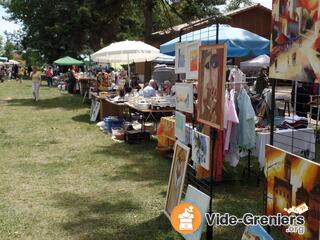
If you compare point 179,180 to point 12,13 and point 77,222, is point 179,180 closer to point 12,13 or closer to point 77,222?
point 77,222

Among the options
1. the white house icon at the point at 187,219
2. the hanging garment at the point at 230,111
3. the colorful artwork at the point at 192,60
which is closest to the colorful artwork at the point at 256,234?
the white house icon at the point at 187,219

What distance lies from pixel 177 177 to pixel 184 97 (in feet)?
3.04

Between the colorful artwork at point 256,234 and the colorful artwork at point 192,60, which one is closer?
the colorful artwork at point 256,234

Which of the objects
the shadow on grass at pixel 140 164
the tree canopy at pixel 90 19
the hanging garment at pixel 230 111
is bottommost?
the shadow on grass at pixel 140 164

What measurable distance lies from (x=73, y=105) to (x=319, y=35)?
52.8 feet

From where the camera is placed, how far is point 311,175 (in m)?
3.21

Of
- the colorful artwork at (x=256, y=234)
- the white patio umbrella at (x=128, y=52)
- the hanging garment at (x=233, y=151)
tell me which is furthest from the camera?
the white patio umbrella at (x=128, y=52)

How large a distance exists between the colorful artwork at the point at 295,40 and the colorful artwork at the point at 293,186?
630mm

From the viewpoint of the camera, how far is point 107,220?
17.0ft

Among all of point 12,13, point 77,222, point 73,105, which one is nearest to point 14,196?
point 77,222

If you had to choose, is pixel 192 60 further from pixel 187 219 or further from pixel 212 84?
pixel 187 219

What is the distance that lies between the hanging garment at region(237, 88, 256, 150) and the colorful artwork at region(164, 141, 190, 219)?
1.48m

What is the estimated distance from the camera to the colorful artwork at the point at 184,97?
4.99 m

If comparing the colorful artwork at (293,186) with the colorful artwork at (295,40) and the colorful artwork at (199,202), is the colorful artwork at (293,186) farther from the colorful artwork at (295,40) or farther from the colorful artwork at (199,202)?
the colorful artwork at (295,40)
